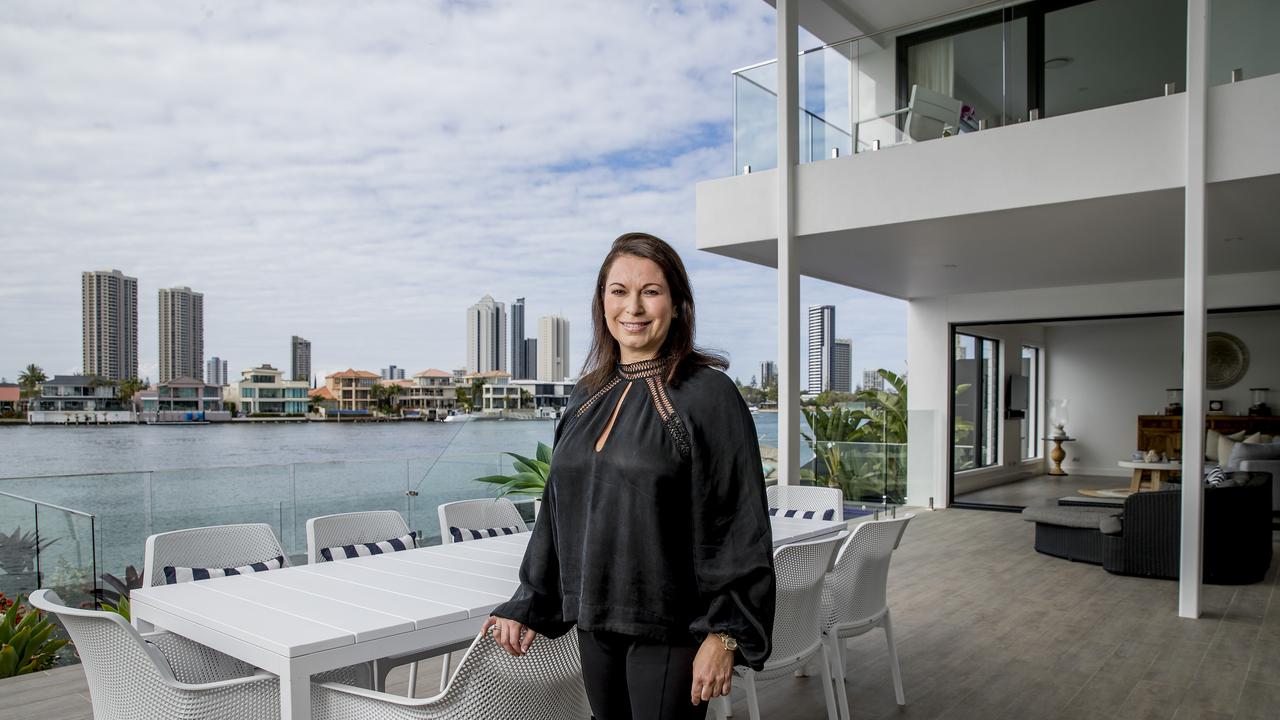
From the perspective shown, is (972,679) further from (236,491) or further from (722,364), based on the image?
(236,491)

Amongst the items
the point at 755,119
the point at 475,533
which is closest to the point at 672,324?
the point at 475,533

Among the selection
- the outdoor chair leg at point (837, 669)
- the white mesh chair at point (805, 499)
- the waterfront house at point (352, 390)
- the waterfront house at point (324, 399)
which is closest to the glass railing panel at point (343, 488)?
the white mesh chair at point (805, 499)

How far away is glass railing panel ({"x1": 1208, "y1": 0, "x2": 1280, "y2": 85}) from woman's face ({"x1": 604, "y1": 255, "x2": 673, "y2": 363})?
16.7ft

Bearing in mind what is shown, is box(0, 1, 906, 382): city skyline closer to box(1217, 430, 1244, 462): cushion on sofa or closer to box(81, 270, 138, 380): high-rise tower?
box(81, 270, 138, 380): high-rise tower

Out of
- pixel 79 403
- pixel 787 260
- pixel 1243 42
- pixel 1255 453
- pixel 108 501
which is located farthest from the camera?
pixel 79 403

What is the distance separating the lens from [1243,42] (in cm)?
516

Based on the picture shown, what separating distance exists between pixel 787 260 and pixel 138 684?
5225mm

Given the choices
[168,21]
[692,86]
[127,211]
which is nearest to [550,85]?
[692,86]

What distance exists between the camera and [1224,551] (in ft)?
19.1

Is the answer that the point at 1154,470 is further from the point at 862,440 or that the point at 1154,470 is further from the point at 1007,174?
the point at 1007,174

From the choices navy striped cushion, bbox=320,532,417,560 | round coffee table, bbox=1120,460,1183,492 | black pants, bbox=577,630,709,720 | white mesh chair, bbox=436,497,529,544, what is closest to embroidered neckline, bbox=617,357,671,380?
black pants, bbox=577,630,709,720

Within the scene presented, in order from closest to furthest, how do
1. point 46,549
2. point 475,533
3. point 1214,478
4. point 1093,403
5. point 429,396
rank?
1. point 475,533
2. point 46,549
3. point 1214,478
4. point 1093,403
5. point 429,396

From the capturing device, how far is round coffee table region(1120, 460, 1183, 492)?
8930 mm

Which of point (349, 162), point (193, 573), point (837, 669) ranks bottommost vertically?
point (837, 669)
